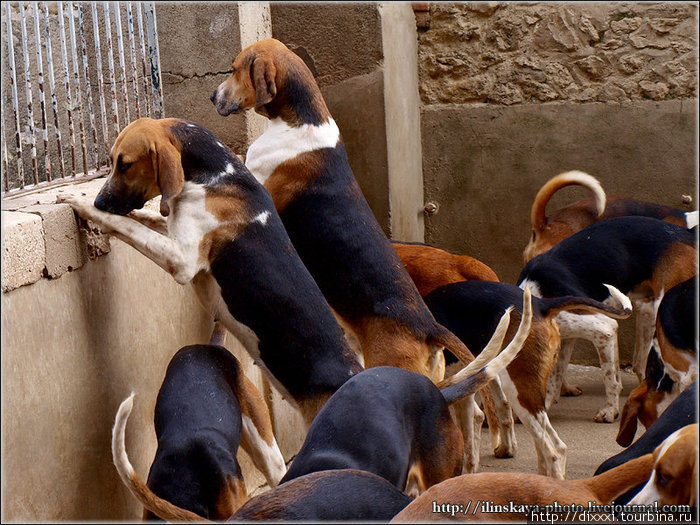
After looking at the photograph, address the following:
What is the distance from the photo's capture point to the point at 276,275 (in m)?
3.54

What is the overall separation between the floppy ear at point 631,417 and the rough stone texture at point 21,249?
97.2 inches

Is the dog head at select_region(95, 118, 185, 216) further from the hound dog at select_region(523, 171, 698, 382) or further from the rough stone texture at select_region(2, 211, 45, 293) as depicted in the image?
the hound dog at select_region(523, 171, 698, 382)

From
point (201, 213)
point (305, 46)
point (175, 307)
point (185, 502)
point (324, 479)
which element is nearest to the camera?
point (324, 479)

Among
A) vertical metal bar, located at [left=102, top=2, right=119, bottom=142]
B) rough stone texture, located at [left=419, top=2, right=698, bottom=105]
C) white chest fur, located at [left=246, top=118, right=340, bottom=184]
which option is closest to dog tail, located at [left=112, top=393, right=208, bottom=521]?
white chest fur, located at [left=246, top=118, right=340, bottom=184]

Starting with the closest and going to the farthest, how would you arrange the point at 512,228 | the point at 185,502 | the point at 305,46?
the point at 185,502
the point at 305,46
the point at 512,228

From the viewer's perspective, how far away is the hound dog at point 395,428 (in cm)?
275

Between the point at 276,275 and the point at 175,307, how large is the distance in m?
0.65

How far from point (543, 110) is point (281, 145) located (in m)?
2.70

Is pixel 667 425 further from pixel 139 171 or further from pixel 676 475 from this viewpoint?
pixel 139 171

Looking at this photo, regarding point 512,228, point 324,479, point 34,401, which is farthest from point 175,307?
point 512,228

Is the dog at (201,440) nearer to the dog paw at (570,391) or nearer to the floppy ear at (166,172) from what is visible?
the floppy ear at (166,172)

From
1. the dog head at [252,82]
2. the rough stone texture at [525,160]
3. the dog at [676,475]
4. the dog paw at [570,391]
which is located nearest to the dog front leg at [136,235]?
the dog head at [252,82]

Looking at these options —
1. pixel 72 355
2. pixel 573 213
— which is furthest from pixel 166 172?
pixel 573 213

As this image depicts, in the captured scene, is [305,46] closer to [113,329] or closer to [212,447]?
[113,329]
